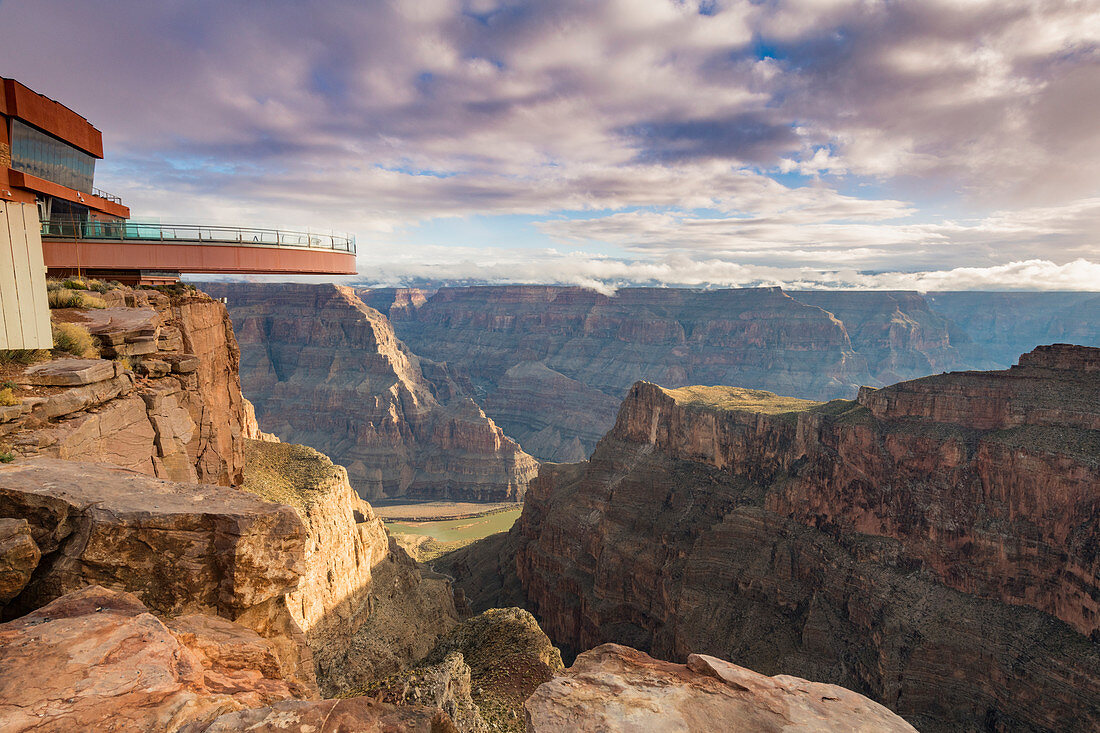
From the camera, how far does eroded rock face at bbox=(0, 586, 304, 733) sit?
18.9 ft

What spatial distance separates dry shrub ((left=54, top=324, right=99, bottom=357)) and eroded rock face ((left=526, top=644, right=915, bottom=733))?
18.0 m

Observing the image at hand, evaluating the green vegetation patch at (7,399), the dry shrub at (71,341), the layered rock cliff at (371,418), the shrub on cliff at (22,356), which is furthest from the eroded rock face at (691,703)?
the layered rock cliff at (371,418)

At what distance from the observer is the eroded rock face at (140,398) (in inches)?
550

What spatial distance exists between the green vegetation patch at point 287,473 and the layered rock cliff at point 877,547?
125 ft

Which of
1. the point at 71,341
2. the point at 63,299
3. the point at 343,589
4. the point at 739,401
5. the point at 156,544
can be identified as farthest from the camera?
the point at 739,401

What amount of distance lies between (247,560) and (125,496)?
2.52 metres

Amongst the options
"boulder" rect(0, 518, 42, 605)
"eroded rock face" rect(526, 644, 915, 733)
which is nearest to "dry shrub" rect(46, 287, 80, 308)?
"boulder" rect(0, 518, 42, 605)

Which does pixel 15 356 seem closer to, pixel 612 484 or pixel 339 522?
pixel 339 522

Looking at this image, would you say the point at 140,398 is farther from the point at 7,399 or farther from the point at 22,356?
the point at 7,399

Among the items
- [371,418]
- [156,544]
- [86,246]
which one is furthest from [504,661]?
[371,418]

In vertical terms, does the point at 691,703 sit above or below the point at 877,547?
above

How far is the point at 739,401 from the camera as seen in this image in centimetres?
7825

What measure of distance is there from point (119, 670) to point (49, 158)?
4294 cm

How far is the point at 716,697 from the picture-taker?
8.51 m
